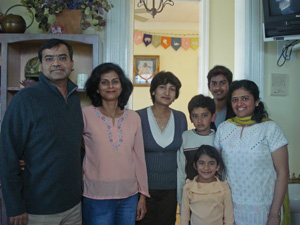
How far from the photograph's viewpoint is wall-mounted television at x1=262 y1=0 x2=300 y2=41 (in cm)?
199

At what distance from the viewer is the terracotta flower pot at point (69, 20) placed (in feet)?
6.41

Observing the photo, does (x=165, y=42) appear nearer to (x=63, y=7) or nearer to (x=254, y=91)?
(x=63, y=7)

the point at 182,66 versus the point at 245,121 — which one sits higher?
the point at 182,66

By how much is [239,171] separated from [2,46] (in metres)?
1.75

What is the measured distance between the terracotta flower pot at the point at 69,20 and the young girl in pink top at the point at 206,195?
1235mm

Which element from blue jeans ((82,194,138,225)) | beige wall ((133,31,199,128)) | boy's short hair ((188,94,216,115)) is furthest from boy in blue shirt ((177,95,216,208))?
beige wall ((133,31,199,128))

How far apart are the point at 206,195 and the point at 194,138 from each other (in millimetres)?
342

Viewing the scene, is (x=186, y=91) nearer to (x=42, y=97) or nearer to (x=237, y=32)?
(x=237, y=32)

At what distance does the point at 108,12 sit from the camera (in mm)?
2148

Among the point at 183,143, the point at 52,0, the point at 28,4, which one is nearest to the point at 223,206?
the point at 183,143

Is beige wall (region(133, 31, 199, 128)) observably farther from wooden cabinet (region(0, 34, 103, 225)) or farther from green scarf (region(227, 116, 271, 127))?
green scarf (region(227, 116, 271, 127))

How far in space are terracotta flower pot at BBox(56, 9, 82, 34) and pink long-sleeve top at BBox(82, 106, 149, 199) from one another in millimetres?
756

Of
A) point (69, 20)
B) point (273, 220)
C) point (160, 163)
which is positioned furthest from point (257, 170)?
point (69, 20)

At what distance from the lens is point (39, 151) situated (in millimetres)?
1238
